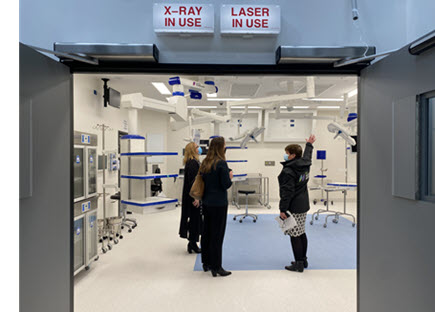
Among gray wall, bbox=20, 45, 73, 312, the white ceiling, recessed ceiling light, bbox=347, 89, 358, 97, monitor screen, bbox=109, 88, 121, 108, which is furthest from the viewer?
recessed ceiling light, bbox=347, 89, 358, 97

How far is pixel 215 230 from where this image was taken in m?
2.79

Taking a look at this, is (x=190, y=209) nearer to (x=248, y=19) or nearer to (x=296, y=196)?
(x=296, y=196)

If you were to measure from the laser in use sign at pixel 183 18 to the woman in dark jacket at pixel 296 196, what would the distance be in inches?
75.0

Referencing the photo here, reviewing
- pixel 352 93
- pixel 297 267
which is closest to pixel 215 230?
pixel 297 267

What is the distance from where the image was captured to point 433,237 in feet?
3.81

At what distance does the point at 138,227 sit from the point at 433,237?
4662 mm

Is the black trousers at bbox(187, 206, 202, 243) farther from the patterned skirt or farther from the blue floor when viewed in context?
the patterned skirt

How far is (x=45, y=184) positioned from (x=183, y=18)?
4.24 feet

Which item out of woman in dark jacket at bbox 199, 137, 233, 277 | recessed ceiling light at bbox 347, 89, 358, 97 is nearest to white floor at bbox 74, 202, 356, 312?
woman in dark jacket at bbox 199, 137, 233, 277

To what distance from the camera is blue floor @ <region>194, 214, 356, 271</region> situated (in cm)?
323

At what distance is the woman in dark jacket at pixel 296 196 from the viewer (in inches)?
115

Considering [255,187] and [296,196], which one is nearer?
[296,196]

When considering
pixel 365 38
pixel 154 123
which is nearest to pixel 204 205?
pixel 365 38

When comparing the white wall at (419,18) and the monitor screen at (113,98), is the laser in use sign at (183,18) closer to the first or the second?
the white wall at (419,18)
